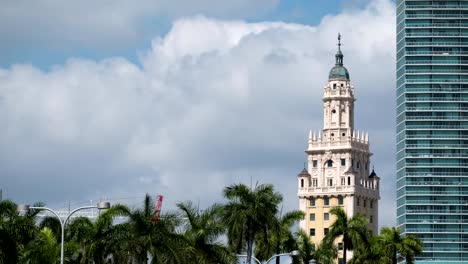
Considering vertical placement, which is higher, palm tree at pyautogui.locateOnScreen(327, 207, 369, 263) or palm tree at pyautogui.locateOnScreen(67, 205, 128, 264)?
palm tree at pyautogui.locateOnScreen(327, 207, 369, 263)

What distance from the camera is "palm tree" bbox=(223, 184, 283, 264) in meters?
115

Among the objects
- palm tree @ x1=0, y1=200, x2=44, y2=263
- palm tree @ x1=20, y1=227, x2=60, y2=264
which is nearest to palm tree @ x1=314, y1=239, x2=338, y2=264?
palm tree @ x1=0, y1=200, x2=44, y2=263

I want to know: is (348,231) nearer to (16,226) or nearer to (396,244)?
(396,244)

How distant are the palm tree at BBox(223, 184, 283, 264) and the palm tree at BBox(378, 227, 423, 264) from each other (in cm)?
2290

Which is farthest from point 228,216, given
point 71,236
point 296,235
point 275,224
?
point 296,235

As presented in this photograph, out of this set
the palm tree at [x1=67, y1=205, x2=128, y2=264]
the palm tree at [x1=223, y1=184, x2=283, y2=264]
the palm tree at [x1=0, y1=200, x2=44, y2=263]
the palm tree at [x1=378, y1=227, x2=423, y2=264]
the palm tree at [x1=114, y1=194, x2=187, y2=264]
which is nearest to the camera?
the palm tree at [x1=114, y1=194, x2=187, y2=264]

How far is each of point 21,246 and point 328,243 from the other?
135 ft

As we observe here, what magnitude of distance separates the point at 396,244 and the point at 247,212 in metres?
26.0

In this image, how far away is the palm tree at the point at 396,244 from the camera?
5394 inches

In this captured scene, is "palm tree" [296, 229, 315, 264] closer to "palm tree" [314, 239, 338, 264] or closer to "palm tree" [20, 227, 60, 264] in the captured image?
"palm tree" [314, 239, 338, 264]

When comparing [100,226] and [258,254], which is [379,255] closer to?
[258,254]

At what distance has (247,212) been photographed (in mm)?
115312

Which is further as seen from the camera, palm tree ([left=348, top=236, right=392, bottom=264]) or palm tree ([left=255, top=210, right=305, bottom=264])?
palm tree ([left=348, top=236, right=392, bottom=264])

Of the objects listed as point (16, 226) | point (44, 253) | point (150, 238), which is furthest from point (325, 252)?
point (44, 253)
